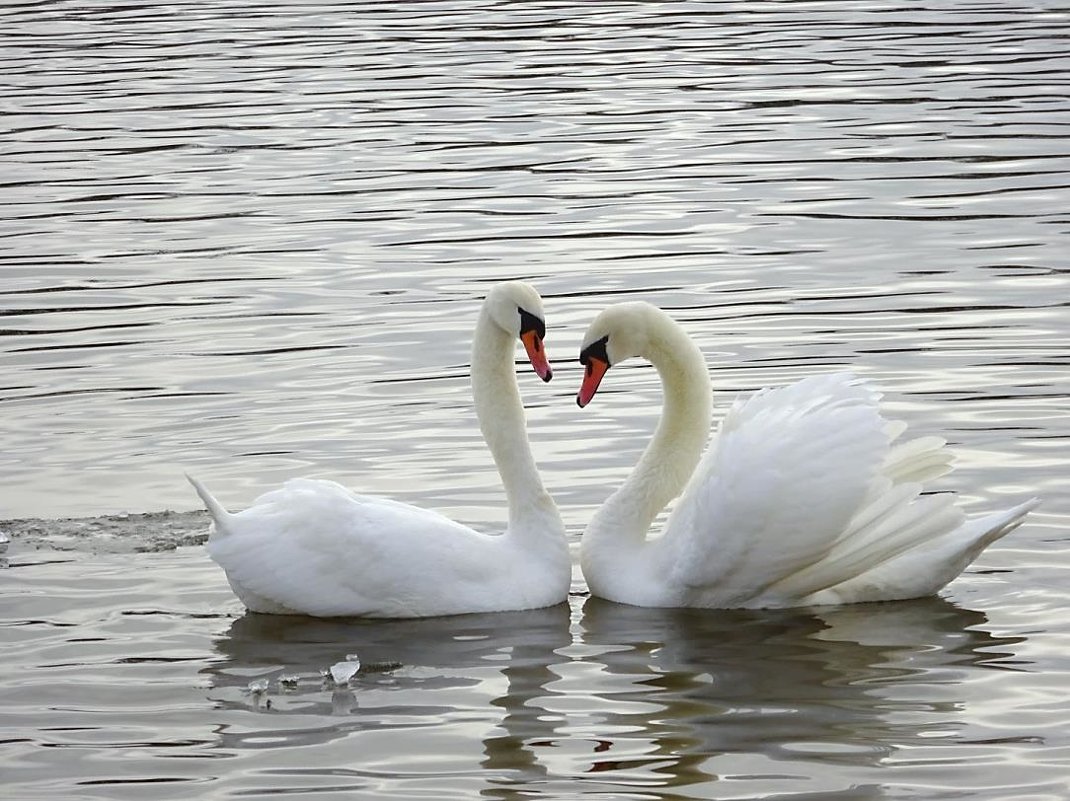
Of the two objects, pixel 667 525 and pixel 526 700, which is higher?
pixel 667 525

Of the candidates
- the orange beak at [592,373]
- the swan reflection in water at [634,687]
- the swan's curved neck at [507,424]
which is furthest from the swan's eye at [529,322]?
the swan reflection in water at [634,687]

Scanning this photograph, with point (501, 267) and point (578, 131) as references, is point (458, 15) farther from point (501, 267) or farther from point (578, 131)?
point (501, 267)

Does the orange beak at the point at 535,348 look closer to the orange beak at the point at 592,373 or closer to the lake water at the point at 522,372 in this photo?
the orange beak at the point at 592,373

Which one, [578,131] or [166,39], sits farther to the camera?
[166,39]

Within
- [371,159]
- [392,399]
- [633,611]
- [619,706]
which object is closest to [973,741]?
[619,706]

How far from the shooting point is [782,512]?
846cm

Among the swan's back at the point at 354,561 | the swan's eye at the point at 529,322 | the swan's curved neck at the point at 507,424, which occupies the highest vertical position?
the swan's eye at the point at 529,322

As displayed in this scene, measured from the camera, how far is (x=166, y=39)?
31.0 meters

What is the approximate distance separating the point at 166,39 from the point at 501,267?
16609 millimetres

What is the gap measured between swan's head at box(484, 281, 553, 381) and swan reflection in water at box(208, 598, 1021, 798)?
44.7 inches

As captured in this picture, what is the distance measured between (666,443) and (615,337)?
54 cm

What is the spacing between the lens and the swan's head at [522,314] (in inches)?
359

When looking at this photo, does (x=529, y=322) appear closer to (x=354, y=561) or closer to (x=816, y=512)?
(x=354, y=561)

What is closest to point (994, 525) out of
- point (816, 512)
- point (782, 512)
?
point (816, 512)
